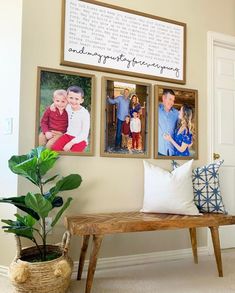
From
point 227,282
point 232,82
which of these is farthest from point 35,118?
point 232,82

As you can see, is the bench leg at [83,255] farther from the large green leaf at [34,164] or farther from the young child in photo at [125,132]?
the young child in photo at [125,132]

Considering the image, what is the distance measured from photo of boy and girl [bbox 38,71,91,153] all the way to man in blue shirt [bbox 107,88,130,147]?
257 millimetres

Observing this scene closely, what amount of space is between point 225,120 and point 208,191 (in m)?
0.89

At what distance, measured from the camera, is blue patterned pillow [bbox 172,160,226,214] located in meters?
2.42

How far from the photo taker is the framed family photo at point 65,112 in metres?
2.24

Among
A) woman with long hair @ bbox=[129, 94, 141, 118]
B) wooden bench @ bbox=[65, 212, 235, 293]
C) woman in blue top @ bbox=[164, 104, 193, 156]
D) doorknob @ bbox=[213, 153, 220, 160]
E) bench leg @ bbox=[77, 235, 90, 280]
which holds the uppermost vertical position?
woman with long hair @ bbox=[129, 94, 141, 118]

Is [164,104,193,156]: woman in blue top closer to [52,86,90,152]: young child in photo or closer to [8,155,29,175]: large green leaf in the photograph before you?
[52,86,90,152]: young child in photo

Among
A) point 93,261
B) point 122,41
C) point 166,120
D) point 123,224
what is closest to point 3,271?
point 93,261

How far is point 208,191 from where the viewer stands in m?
2.44

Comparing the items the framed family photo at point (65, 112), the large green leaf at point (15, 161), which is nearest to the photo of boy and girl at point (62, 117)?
the framed family photo at point (65, 112)

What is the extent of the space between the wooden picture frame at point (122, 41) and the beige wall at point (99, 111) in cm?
7

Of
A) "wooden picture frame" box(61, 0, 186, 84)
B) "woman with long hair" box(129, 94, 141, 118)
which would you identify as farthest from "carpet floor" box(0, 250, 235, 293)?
"wooden picture frame" box(61, 0, 186, 84)

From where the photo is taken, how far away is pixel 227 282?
2.11 m

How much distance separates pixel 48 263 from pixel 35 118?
41.1 inches
